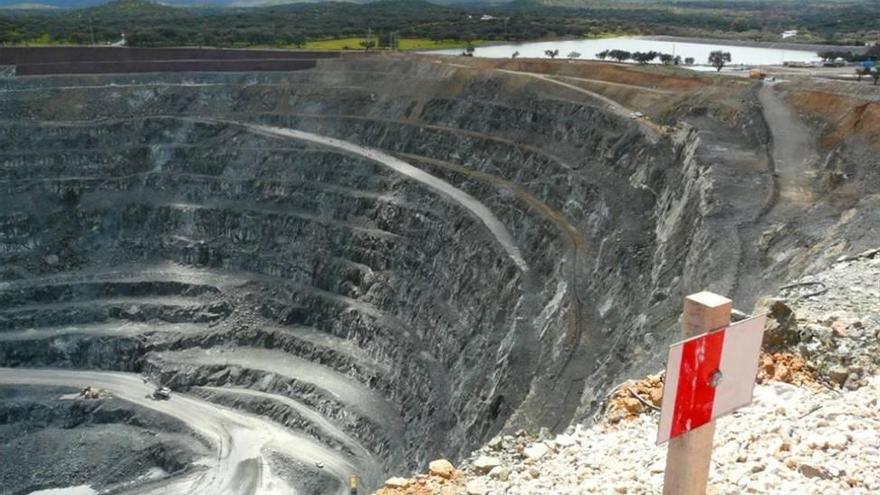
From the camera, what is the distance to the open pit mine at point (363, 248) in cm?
2836

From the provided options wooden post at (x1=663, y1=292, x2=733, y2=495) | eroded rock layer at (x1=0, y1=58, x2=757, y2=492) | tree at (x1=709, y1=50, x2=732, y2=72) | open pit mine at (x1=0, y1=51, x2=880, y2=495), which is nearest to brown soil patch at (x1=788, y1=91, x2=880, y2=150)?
open pit mine at (x1=0, y1=51, x2=880, y2=495)

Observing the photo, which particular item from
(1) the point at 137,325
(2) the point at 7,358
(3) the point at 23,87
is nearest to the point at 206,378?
(1) the point at 137,325

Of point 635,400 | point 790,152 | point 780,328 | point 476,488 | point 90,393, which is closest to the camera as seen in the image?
point 476,488

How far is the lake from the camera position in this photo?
72.5 metres

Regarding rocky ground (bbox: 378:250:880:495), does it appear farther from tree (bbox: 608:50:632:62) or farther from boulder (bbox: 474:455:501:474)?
tree (bbox: 608:50:632:62)

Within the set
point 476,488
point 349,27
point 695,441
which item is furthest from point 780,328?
point 349,27

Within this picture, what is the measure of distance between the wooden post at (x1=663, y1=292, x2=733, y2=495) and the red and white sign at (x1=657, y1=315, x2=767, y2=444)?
14cm

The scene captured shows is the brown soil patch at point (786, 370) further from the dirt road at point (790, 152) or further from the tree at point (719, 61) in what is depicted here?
the tree at point (719, 61)

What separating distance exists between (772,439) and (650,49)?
89.9m

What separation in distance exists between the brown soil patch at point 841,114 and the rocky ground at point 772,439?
66.8 feet

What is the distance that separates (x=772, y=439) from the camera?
9297 mm

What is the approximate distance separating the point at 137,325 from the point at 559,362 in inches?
1398

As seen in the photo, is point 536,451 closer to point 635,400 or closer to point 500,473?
point 500,473

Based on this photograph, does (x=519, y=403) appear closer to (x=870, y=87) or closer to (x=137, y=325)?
(x=870, y=87)
